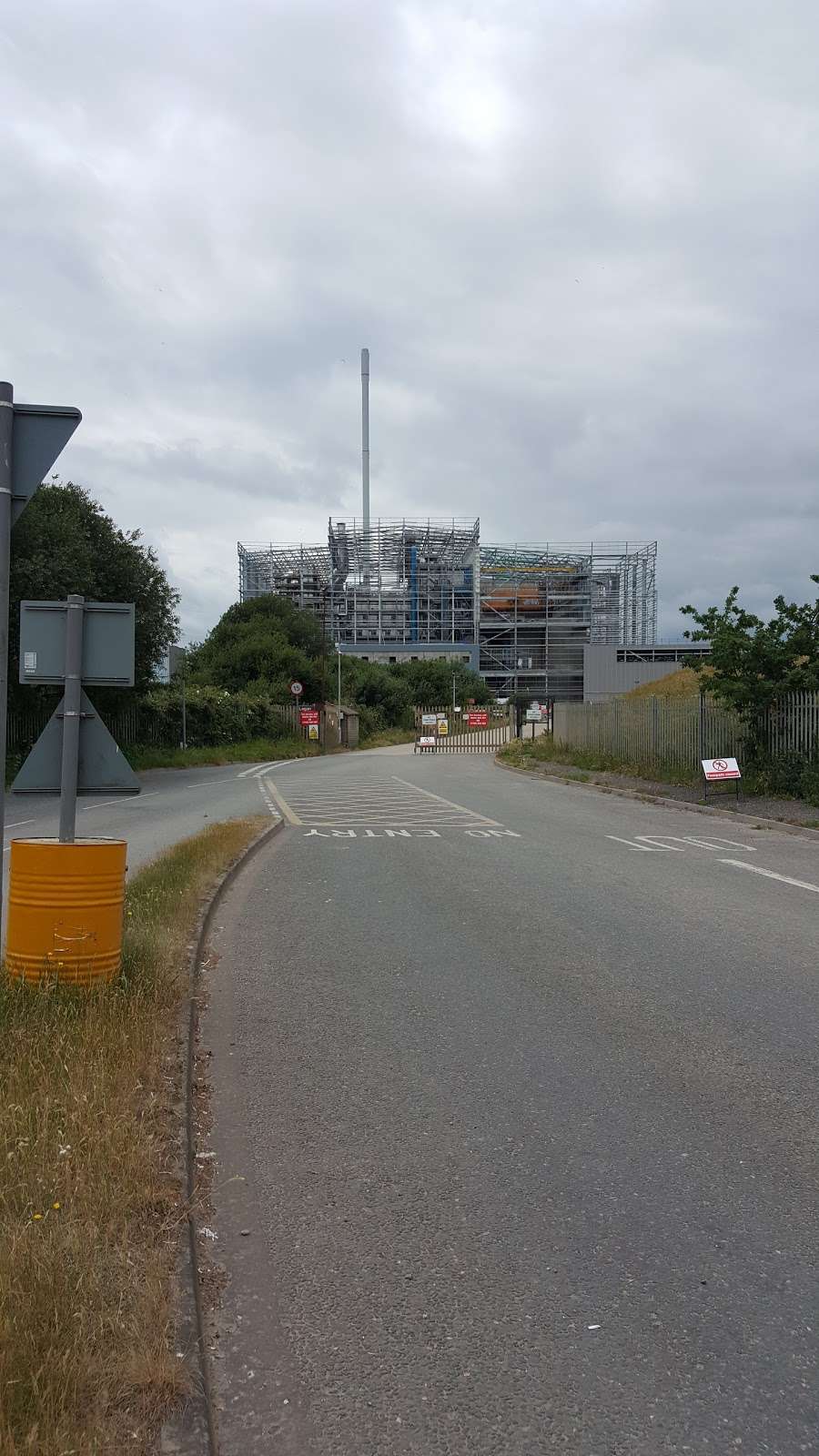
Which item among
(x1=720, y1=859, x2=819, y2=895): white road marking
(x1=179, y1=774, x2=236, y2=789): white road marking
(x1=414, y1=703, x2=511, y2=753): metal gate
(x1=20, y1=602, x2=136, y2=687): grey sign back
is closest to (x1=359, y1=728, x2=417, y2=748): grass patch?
(x1=414, y1=703, x2=511, y2=753): metal gate

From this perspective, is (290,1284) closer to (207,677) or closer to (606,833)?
(606,833)

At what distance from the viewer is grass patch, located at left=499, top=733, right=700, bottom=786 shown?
26375 mm

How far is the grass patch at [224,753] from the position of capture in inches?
1556

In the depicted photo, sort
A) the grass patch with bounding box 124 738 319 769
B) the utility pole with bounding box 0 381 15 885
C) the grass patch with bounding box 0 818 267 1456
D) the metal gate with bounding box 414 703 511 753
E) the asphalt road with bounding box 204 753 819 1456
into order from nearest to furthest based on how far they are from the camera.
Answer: the grass patch with bounding box 0 818 267 1456 → the asphalt road with bounding box 204 753 819 1456 → the utility pole with bounding box 0 381 15 885 → the grass patch with bounding box 124 738 319 769 → the metal gate with bounding box 414 703 511 753

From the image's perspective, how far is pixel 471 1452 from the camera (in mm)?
2607

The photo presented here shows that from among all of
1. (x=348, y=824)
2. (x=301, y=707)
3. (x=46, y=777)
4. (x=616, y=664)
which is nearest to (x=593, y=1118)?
(x=46, y=777)

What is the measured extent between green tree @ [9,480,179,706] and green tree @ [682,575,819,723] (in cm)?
1505

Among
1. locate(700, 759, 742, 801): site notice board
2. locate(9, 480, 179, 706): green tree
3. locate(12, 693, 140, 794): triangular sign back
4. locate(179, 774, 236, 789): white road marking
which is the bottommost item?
locate(179, 774, 236, 789): white road marking

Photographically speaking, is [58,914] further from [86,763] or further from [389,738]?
[389,738]

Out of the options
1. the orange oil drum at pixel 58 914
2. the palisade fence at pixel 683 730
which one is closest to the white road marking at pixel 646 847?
the palisade fence at pixel 683 730

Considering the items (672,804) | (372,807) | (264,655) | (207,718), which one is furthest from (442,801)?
(264,655)

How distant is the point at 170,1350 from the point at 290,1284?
0.59 metres

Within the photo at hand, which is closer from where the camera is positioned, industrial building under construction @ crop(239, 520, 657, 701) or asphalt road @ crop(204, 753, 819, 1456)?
asphalt road @ crop(204, 753, 819, 1456)

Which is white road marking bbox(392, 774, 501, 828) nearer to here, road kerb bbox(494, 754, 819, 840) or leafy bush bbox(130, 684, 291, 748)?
road kerb bbox(494, 754, 819, 840)
